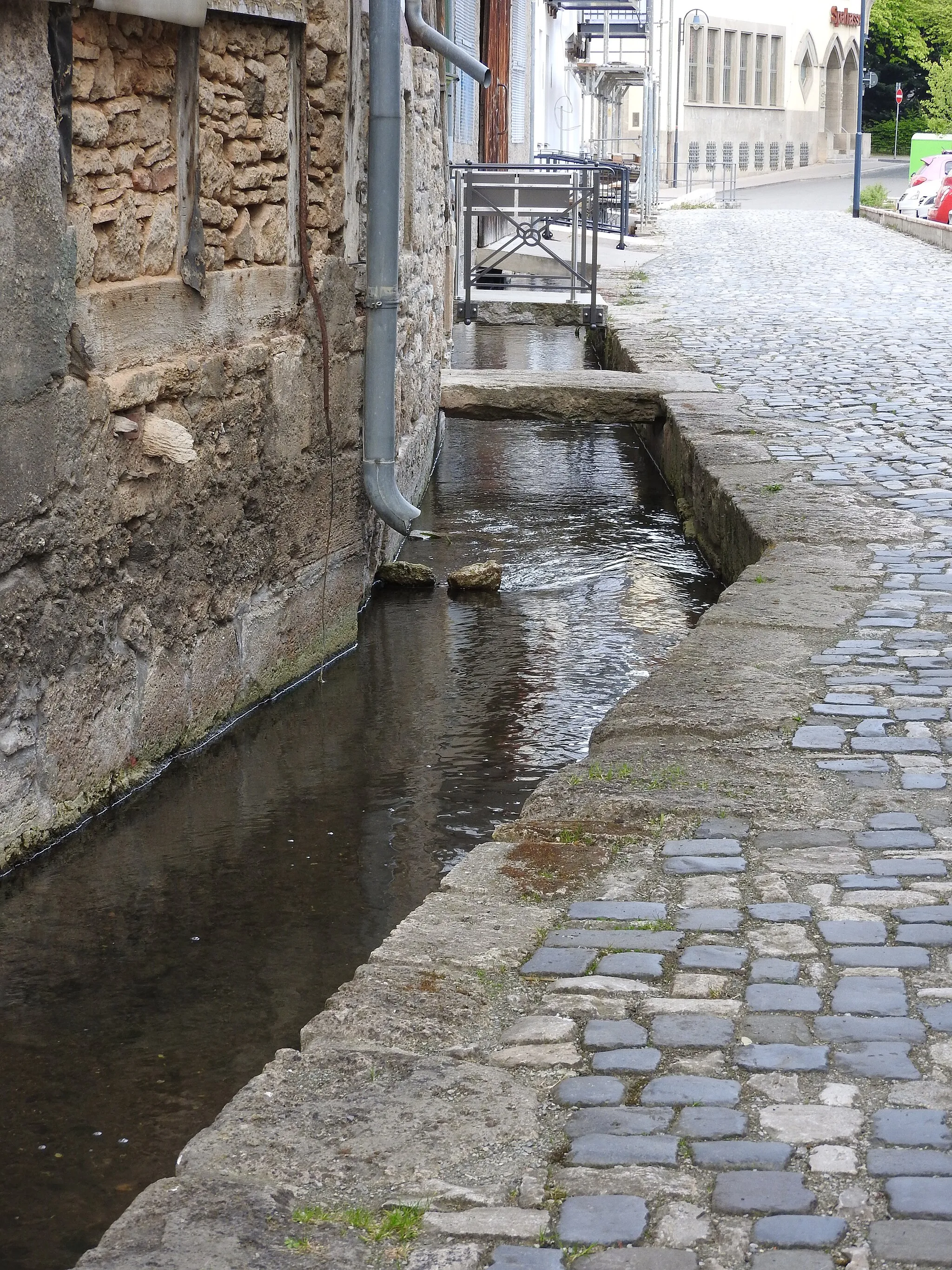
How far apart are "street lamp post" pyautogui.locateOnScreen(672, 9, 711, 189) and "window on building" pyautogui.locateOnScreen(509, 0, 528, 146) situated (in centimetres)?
2629

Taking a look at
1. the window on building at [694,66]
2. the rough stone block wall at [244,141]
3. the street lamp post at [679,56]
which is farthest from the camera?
the window on building at [694,66]

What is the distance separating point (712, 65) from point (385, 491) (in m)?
55.2

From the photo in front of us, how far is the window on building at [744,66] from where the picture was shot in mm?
58750

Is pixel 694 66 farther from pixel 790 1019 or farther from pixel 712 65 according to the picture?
pixel 790 1019

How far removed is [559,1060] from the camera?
270cm

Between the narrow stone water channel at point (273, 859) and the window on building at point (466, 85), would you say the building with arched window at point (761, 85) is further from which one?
the narrow stone water channel at point (273, 859)

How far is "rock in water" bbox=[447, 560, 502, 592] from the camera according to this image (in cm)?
714

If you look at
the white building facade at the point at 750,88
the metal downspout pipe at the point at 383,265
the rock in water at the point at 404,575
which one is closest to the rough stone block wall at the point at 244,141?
the metal downspout pipe at the point at 383,265

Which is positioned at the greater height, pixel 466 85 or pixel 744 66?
pixel 744 66

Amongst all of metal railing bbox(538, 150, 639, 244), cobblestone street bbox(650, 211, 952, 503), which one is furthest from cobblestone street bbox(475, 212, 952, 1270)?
metal railing bbox(538, 150, 639, 244)

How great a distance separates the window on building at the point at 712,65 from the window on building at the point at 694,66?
339mm

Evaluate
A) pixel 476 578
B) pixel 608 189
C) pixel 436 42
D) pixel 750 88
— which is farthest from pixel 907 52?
pixel 476 578

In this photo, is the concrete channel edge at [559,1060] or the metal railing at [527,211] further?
the metal railing at [527,211]

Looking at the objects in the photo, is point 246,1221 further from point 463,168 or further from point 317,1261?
point 463,168
